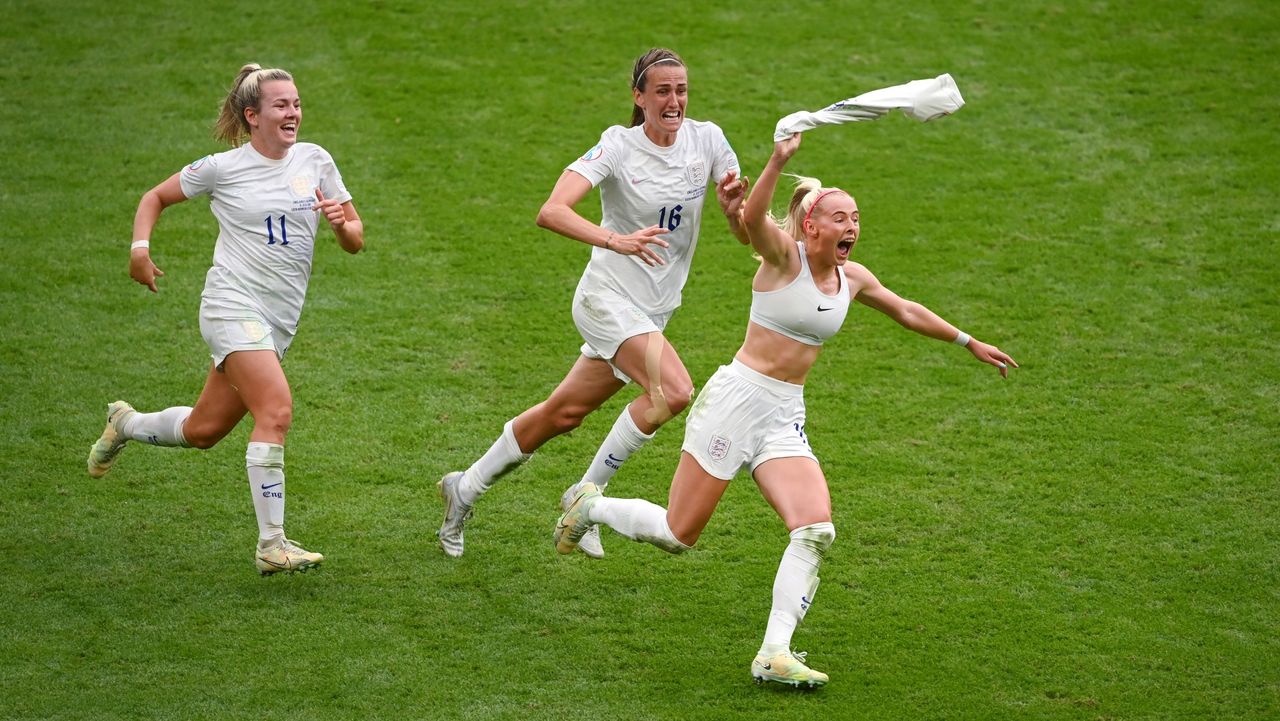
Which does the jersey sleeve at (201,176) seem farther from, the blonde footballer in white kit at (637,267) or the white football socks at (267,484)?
the blonde footballer in white kit at (637,267)

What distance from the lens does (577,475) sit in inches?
336

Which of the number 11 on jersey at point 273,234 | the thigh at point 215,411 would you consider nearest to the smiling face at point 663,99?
the number 11 on jersey at point 273,234

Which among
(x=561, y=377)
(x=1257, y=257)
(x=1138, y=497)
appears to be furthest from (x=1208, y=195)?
(x=561, y=377)

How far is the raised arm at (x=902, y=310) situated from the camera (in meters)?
6.66

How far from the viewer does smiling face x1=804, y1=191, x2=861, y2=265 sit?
6.30 m

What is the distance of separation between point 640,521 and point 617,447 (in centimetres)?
78

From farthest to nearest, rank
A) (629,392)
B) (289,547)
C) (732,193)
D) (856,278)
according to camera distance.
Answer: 1. (629,392)
2. (289,547)
3. (856,278)
4. (732,193)

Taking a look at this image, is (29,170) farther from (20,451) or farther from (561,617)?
(561,617)

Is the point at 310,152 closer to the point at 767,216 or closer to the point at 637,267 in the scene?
the point at 637,267

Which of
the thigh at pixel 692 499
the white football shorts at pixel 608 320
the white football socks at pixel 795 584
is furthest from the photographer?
the white football shorts at pixel 608 320

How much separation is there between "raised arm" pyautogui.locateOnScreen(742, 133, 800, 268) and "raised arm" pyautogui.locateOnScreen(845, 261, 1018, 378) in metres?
0.44

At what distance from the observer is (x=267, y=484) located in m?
7.00

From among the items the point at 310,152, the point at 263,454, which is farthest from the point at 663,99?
the point at 263,454

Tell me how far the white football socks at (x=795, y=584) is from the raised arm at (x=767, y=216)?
1192mm
